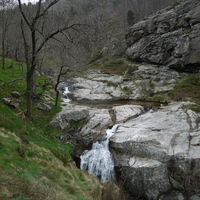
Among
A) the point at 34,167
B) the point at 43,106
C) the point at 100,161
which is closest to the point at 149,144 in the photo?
the point at 100,161

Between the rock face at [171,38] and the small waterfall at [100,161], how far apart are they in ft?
81.5

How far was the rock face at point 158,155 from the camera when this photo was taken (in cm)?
1534

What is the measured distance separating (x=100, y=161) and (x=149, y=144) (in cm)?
404

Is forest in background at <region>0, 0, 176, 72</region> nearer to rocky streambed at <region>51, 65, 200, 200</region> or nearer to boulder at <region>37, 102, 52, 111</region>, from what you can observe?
boulder at <region>37, 102, 52, 111</region>

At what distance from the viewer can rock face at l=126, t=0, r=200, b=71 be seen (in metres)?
38.3

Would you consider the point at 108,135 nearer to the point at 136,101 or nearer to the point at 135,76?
the point at 136,101

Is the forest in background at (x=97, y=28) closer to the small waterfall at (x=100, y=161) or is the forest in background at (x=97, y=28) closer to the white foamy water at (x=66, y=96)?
the white foamy water at (x=66, y=96)

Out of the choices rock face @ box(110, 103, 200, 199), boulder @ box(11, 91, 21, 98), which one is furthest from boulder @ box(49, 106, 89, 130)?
rock face @ box(110, 103, 200, 199)

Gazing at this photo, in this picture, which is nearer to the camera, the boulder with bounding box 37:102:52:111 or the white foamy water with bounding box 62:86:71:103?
the boulder with bounding box 37:102:52:111

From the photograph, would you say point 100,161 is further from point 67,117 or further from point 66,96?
point 66,96

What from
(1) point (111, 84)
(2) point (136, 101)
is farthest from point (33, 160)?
(1) point (111, 84)

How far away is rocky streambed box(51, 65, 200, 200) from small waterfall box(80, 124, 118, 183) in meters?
0.49

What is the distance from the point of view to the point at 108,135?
2027 centimetres

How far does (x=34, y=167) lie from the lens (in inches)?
457
